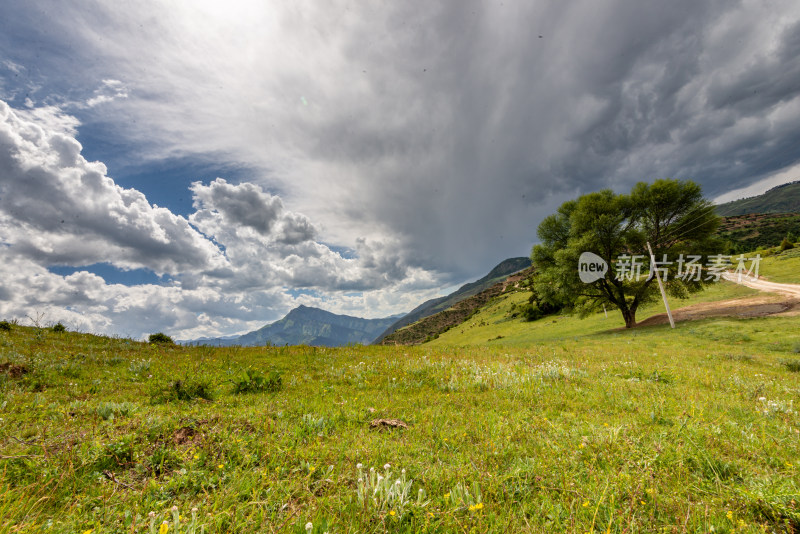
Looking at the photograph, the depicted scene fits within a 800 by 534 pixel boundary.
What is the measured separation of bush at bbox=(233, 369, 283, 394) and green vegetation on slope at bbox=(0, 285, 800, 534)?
52 millimetres

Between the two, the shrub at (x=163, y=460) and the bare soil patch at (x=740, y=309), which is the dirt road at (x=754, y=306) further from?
the shrub at (x=163, y=460)

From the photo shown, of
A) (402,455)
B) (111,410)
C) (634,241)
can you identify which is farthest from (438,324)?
(402,455)

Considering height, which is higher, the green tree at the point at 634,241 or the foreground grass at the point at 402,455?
the green tree at the point at 634,241

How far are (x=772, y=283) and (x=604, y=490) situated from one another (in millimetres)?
61371

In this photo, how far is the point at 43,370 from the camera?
815 cm

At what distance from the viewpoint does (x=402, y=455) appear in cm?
416

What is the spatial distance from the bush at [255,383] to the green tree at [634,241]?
110 feet

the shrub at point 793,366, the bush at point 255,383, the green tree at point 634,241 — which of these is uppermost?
the green tree at point 634,241

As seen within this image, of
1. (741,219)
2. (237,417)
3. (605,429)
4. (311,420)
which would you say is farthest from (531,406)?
(741,219)

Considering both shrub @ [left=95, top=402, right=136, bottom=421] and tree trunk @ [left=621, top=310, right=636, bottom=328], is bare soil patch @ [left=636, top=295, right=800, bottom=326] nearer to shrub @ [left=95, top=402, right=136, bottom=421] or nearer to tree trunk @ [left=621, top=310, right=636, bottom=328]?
tree trunk @ [left=621, top=310, right=636, bottom=328]

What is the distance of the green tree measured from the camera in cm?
3219

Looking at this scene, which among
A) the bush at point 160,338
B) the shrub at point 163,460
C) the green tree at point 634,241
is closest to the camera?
the shrub at point 163,460

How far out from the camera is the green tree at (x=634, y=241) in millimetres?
32188

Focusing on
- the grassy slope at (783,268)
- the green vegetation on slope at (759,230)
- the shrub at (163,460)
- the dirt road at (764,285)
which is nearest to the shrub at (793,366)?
the shrub at (163,460)
